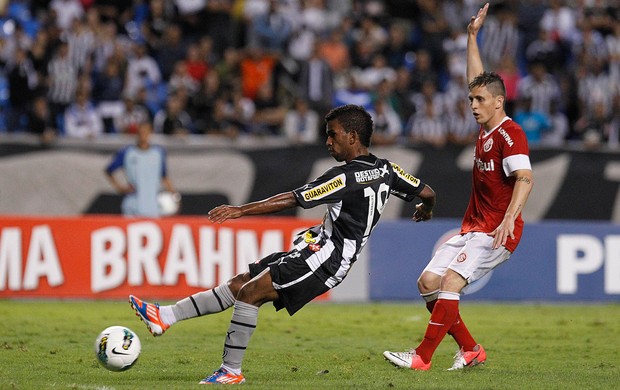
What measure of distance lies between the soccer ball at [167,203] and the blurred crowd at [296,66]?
5.98 ft

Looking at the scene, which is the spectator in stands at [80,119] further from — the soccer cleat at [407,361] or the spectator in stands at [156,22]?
the soccer cleat at [407,361]

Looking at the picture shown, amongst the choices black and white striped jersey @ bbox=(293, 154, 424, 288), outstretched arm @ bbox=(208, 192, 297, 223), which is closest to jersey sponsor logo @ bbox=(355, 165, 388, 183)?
black and white striped jersey @ bbox=(293, 154, 424, 288)

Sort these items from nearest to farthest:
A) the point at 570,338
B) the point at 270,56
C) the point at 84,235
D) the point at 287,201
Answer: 1. the point at 287,201
2. the point at 570,338
3. the point at 84,235
4. the point at 270,56

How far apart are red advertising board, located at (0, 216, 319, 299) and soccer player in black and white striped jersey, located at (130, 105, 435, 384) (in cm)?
689

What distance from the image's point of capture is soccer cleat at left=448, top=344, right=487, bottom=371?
900cm

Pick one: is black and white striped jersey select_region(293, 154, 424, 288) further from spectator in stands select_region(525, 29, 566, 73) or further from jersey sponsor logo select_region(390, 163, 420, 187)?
spectator in stands select_region(525, 29, 566, 73)

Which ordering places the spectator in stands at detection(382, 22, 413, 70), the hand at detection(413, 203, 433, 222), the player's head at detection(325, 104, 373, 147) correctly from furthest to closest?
the spectator in stands at detection(382, 22, 413, 70) → the hand at detection(413, 203, 433, 222) → the player's head at detection(325, 104, 373, 147)

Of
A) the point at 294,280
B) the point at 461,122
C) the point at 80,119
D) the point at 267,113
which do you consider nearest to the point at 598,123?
the point at 461,122

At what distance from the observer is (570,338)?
11695 millimetres

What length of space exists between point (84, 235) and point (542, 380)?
26.9 feet

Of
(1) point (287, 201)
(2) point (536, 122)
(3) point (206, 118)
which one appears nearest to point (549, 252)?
(2) point (536, 122)

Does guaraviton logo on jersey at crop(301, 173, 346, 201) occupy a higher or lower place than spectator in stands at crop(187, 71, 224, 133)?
higher

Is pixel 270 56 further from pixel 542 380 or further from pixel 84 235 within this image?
pixel 542 380

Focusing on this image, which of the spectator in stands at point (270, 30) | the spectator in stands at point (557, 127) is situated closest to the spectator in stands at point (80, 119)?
the spectator in stands at point (270, 30)
